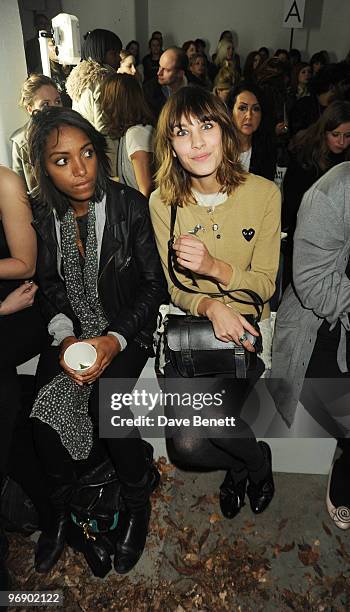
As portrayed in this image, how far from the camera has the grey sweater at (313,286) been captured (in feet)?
4.52

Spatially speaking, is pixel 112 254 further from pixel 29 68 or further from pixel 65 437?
pixel 29 68

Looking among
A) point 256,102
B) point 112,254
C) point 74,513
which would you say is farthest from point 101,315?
point 256,102

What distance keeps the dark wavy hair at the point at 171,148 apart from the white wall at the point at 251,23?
6.25 meters

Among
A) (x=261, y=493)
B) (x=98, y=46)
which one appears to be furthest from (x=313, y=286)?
(x=98, y=46)

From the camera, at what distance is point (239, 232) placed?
1.58 m

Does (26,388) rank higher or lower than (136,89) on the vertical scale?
lower

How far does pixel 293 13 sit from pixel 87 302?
381cm

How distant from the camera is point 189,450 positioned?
5.36ft

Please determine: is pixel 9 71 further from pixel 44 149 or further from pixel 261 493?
pixel 261 493

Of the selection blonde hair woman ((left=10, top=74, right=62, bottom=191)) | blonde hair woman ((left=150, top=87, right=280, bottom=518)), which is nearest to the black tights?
blonde hair woman ((left=150, top=87, right=280, bottom=518))

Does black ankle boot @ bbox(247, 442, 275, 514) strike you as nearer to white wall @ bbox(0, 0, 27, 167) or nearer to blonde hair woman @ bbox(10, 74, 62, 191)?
blonde hair woman @ bbox(10, 74, 62, 191)

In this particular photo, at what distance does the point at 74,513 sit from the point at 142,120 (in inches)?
90.9

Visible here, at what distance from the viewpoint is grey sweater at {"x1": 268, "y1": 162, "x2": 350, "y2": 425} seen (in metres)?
1.38

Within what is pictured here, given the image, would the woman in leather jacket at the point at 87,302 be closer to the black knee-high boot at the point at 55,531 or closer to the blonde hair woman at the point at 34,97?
the black knee-high boot at the point at 55,531
